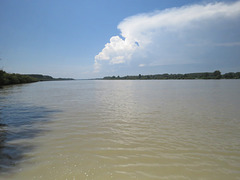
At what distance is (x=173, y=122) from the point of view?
7.76 meters

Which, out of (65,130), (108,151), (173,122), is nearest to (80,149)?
(108,151)

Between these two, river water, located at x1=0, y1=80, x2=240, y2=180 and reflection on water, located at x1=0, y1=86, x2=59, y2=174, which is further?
reflection on water, located at x1=0, y1=86, x2=59, y2=174

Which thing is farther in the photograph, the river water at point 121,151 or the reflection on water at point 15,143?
the reflection on water at point 15,143

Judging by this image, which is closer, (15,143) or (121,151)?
(121,151)

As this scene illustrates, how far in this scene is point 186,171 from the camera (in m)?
3.57

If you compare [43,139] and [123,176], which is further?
[43,139]

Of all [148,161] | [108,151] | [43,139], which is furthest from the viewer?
[43,139]

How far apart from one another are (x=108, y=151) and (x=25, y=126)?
5.17m

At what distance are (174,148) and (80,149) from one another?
3.15 metres

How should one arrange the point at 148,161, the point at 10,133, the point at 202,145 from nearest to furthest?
the point at 148,161 < the point at 202,145 < the point at 10,133

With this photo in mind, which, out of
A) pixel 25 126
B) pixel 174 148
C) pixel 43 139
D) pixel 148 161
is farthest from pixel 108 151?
pixel 25 126

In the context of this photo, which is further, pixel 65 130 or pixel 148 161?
pixel 65 130

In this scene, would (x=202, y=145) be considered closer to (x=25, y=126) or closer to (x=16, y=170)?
(x=16, y=170)

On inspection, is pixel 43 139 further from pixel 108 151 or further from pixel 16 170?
pixel 108 151
